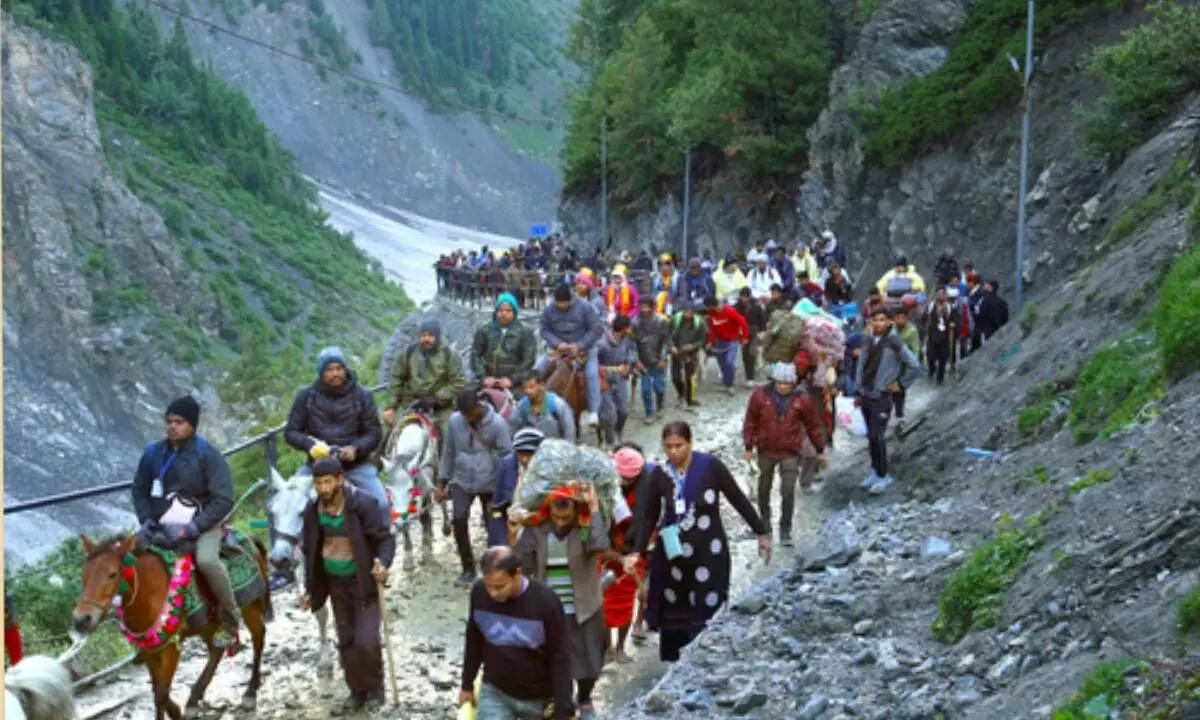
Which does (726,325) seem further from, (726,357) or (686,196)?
(686,196)

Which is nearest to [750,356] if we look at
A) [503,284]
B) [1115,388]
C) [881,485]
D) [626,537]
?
[881,485]

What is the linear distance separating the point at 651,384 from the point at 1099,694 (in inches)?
586

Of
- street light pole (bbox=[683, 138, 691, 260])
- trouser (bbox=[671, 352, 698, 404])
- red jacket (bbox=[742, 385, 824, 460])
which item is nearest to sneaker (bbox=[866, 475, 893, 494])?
red jacket (bbox=[742, 385, 824, 460])

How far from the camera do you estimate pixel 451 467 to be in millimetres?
12688

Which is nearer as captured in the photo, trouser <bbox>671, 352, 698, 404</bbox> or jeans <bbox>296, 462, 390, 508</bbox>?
jeans <bbox>296, 462, 390, 508</bbox>

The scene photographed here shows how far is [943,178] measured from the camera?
117 ft

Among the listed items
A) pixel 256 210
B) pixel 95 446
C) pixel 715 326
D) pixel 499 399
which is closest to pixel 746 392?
pixel 715 326

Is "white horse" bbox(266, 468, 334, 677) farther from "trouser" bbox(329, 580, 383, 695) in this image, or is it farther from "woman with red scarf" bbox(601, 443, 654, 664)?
"woman with red scarf" bbox(601, 443, 654, 664)

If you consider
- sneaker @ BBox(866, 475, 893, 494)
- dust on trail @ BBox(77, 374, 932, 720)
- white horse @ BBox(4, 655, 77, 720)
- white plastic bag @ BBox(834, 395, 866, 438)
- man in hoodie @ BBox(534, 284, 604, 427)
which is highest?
man in hoodie @ BBox(534, 284, 604, 427)

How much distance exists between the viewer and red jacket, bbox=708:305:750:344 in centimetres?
2245

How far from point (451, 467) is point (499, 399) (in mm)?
2176

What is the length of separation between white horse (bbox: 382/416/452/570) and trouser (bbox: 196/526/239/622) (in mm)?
3554

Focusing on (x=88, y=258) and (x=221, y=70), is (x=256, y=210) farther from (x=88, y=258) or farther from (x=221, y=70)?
(x=221, y=70)

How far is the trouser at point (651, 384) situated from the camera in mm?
20844
